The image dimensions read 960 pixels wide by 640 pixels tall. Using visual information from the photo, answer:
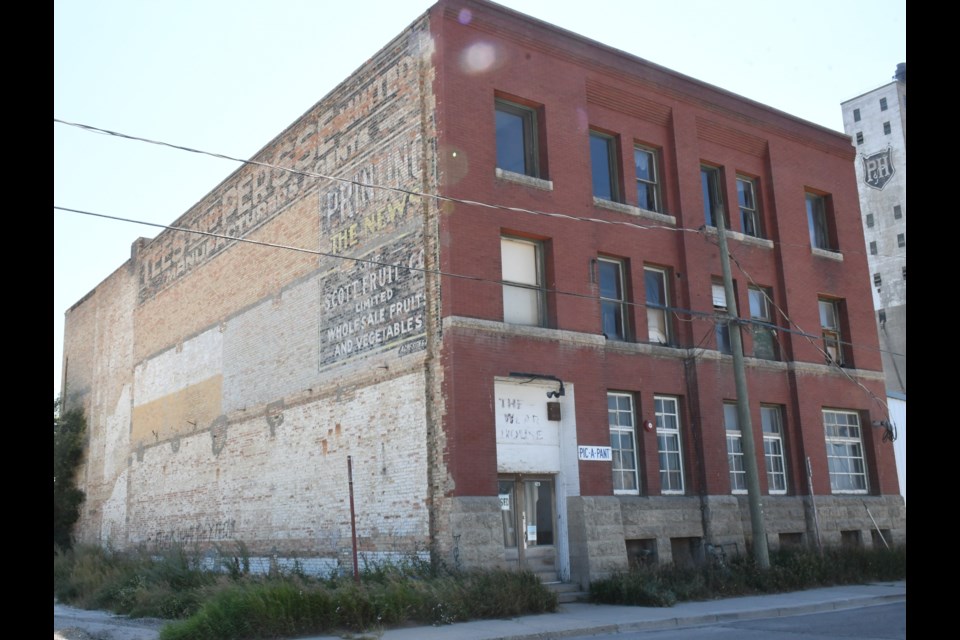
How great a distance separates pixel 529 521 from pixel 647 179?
940cm

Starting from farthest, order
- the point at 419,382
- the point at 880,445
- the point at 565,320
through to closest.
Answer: the point at 880,445 → the point at 565,320 → the point at 419,382

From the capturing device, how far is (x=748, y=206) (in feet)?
78.8

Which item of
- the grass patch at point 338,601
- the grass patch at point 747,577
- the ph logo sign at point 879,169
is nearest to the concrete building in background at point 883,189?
the ph logo sign at point 879,169

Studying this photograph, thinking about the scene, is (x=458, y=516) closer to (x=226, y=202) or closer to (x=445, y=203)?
(x=445, y=203)

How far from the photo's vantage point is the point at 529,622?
13.8m

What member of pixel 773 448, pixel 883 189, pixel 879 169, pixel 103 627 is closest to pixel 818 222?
pixel 773 448

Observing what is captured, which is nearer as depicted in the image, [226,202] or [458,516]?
[458,516]

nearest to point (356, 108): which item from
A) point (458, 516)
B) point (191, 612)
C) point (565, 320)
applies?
point (565, 320)

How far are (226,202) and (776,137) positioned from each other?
16.8 meters

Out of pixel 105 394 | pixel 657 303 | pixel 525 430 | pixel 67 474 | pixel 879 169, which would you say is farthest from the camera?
pixel 879 169

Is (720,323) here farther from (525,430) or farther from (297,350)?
(297,350)

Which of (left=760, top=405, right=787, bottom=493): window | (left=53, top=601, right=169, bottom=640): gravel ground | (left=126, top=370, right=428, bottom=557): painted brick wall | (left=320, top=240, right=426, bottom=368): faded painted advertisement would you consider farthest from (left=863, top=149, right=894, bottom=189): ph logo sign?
(left=53, top=601, right=169, bottom=640): gravel ground

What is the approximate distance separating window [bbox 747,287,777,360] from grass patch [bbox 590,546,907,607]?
5248mm

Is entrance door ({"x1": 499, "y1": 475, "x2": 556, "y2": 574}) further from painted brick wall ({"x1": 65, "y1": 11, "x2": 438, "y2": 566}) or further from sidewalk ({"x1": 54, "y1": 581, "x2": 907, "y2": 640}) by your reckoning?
painted brick wall ({"x1": 65, "y1": 11, "x2": 438, "y2": 566})
